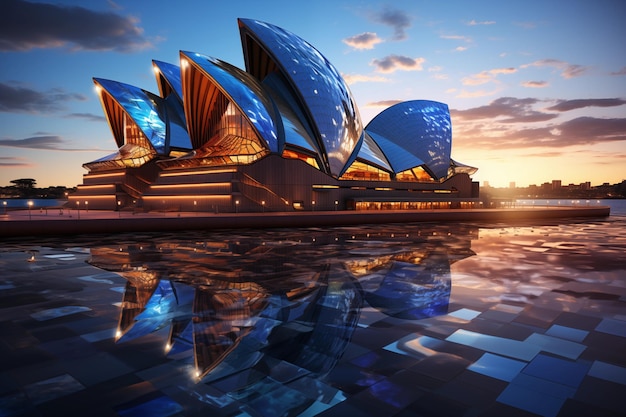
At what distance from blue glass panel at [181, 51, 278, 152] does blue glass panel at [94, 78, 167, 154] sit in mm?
11379

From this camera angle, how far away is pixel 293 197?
38406mm

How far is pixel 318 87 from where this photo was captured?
4234 cm

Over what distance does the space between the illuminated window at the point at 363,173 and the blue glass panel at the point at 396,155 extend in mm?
3112

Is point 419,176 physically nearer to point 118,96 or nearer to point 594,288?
point 118,96

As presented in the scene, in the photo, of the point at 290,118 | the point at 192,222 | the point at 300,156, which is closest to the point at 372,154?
the point at 300,156

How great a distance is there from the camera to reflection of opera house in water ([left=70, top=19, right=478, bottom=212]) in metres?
37.9

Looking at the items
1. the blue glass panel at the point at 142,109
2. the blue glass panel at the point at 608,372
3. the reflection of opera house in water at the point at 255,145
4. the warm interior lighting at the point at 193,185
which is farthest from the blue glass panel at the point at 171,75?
the blue glass panel at the point at 608,372

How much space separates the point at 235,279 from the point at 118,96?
148 ft

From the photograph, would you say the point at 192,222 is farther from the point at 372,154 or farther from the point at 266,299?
the point at 372,154

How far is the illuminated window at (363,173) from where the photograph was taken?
156ft

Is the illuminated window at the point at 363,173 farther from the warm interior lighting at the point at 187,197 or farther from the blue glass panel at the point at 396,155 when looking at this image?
the warm interior lighting at the point at 187,197

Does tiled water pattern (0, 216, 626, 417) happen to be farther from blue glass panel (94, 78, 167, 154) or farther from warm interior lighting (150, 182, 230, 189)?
blue glass panel (94, 78, 167, 154)

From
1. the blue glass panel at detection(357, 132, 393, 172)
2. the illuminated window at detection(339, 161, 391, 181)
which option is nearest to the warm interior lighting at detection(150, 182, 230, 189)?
the illuminated window at detection(339, 161, 391, 181)

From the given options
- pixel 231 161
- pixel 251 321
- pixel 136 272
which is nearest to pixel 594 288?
pixel 251 321
